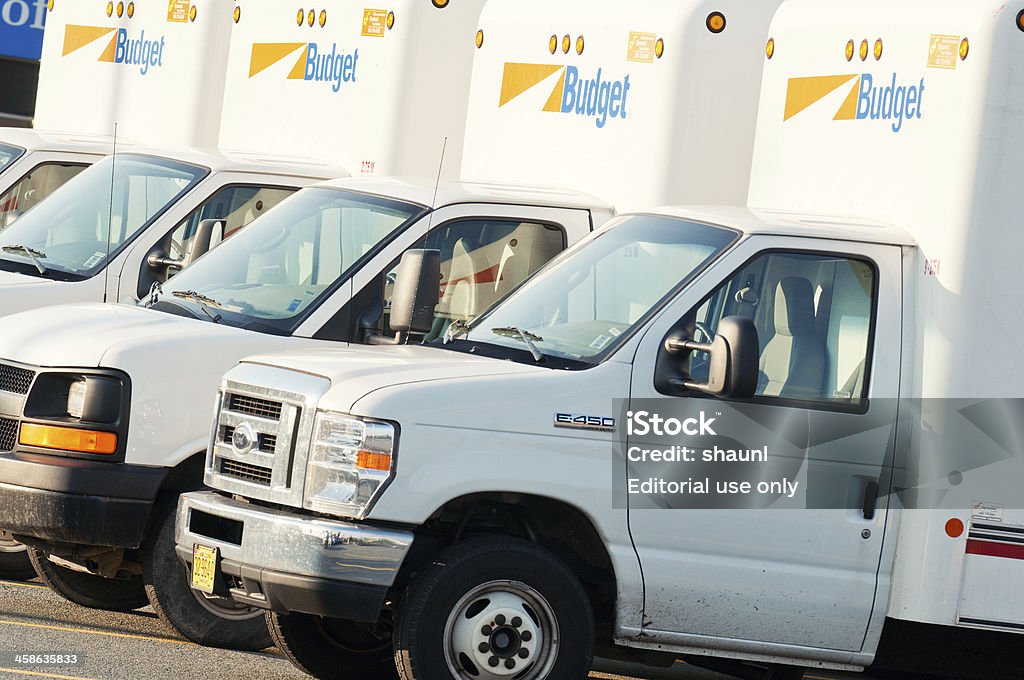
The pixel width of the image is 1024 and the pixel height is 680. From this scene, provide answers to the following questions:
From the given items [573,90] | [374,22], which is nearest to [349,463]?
[573,90]

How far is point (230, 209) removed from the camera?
34.0ft

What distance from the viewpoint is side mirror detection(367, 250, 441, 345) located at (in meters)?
7.77

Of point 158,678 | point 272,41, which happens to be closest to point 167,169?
point 272,41

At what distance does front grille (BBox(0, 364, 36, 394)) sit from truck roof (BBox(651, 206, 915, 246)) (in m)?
2.88

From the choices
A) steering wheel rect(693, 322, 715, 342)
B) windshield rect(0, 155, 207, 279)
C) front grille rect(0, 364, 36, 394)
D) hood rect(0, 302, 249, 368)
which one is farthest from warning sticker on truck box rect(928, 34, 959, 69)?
windshield rect(0, 155, 207, 279)

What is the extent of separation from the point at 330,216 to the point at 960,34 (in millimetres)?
3356

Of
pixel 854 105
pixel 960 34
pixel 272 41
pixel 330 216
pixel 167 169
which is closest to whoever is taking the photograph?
pixel 960 34

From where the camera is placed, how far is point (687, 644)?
6770 mm

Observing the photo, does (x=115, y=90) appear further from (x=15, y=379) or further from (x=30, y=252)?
(x=15, y=379)

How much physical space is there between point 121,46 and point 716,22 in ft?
18.2

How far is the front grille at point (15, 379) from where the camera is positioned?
803 cm

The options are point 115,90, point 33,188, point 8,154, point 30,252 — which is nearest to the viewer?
point 30,252

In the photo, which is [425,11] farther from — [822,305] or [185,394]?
[822,305]

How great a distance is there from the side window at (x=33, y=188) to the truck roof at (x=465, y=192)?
309 centimetres
